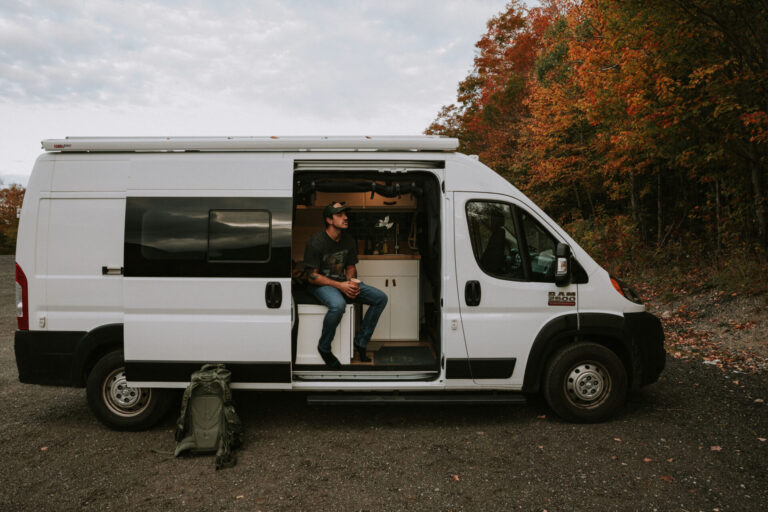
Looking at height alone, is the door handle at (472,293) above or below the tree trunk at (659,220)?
below

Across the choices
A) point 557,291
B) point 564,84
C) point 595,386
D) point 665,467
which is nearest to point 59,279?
point 557,291

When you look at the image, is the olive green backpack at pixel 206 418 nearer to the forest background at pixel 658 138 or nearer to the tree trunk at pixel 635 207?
the forest background at pixel 658 138

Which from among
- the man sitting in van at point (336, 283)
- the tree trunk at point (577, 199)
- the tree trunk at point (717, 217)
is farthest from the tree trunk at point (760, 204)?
the man sitting in van at point (336, 283)

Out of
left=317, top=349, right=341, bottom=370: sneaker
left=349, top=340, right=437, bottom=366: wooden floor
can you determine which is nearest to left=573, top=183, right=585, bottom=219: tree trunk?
left=349, top=340, right=437, bottom=366: wooden floor

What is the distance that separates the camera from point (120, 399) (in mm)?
4434

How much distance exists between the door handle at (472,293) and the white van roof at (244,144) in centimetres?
126

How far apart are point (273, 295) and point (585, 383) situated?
294 cm

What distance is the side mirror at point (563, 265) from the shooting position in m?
4.29

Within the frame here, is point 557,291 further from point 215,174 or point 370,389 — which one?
point 215,174

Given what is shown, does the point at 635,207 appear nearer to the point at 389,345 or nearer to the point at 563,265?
the point at 389,345

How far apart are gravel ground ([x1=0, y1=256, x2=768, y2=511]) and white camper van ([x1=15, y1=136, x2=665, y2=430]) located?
0.33m

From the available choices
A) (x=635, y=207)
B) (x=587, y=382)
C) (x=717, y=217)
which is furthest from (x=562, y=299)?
(x=635, y=207)

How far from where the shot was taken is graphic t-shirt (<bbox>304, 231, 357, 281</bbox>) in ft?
16.9

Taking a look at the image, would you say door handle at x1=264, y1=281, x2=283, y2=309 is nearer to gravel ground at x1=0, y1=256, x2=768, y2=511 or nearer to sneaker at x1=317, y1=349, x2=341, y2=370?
sneaker at x1=317, y1=349, x2=341, y2=370
